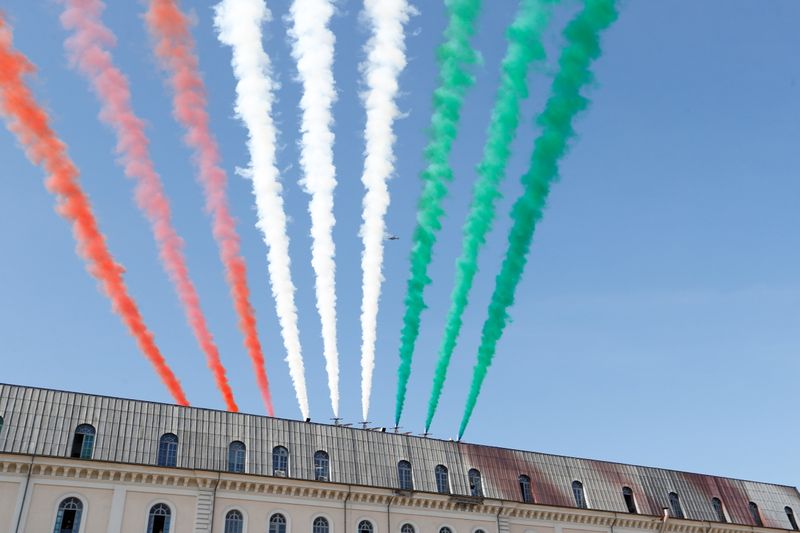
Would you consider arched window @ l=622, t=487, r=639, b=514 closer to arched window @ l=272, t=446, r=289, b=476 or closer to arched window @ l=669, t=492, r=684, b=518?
arched window @ l=669, t=492, r=684, b=518

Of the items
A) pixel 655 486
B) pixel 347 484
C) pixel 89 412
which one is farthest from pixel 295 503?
pixel 655 486

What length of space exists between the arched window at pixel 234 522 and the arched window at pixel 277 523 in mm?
1869

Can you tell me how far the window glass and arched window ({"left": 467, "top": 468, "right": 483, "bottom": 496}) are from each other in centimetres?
361

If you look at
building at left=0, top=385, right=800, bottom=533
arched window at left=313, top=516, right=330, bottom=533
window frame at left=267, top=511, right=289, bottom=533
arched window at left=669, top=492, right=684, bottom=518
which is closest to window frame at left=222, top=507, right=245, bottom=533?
building at left=0, top=385, right=800, bottom=533

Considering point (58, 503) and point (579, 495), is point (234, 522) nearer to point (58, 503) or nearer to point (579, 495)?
point (58, 503)

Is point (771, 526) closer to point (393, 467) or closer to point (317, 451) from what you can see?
point (393, 467)

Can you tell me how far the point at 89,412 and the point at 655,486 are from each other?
147 feet

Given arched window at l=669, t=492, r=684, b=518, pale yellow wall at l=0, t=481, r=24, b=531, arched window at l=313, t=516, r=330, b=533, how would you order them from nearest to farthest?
1. pale yellow wall at l=0, t=481, r=24, b=531
2. arched window at l=313, t=516, r=330, b=533
3. arched window at l=669, t=492, r=684, b=518

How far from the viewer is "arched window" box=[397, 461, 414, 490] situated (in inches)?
2112

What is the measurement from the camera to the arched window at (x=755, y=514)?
67.4 m

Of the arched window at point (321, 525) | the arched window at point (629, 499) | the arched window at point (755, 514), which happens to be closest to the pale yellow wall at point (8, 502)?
the arched window at point (321, 525)

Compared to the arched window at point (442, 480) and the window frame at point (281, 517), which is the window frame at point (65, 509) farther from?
the arched window at point (442, 480)

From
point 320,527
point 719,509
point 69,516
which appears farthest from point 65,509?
point 719,509

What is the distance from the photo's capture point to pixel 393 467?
53969 millimetres
